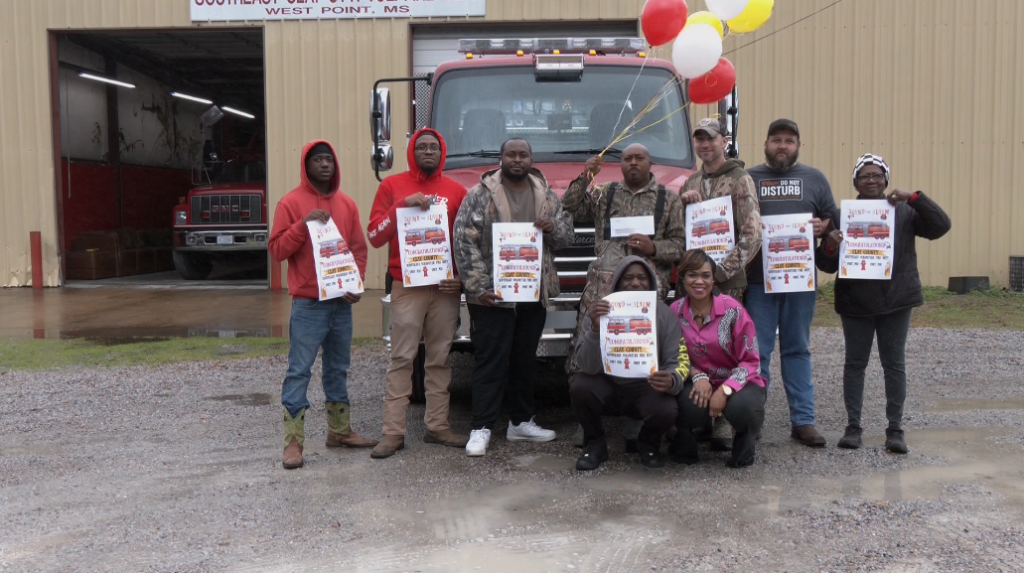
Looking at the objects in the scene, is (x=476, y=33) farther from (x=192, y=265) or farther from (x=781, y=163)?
(x=781, y=163)

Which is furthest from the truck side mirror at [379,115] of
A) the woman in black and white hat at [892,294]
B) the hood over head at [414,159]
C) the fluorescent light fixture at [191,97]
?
the fluorescent light fixture at [191,97]

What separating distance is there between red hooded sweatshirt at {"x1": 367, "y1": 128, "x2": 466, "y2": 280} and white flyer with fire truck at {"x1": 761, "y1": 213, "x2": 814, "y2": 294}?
73.7 inches

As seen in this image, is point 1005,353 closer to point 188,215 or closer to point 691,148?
point 691,148

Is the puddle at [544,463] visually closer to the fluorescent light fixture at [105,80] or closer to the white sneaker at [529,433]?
the white sneaker at [529,433]

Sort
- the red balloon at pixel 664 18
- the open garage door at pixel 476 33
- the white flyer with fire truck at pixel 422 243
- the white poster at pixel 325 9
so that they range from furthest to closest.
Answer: the open garage door at pixel 476 33 → the white poster at pixel 325 9 → the red balloon at pixel 664 18 → the white flyer with fire truck at pixel 422 243

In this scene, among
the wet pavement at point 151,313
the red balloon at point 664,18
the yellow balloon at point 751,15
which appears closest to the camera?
the red balloon at point 664,18

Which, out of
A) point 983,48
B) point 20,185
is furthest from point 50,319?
point 983,48

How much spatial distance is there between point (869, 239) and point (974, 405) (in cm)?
219

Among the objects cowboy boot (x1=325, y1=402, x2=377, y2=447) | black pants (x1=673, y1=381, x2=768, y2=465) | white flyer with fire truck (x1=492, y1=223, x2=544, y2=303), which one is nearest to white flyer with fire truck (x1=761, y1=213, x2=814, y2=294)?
black pants (x1=673, y1=381, x2=768, y2=465)

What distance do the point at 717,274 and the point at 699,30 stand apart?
1514 mm

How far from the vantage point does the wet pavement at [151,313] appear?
10.9m

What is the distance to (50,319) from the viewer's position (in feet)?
38.9

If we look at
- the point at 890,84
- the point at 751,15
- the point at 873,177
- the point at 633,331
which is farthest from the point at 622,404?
the point at 890,84

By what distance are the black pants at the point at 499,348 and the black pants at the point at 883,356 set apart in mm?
1876
